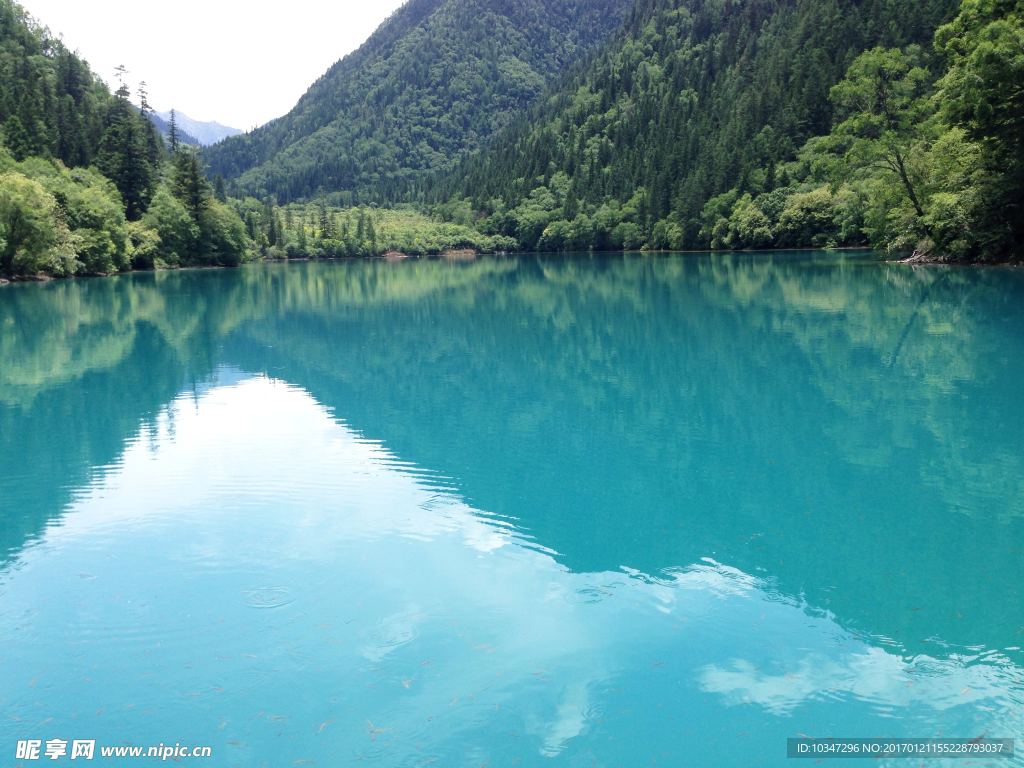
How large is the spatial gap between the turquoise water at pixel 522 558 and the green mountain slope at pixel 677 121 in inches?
2940

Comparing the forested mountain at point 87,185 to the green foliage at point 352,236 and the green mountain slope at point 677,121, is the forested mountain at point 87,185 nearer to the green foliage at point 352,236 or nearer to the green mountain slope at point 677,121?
the green foliage at point 352,236

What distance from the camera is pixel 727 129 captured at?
98.6 metres

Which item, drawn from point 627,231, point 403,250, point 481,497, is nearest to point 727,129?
point 627,231

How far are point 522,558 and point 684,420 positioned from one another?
6.30 metres

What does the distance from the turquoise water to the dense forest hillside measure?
26.0m

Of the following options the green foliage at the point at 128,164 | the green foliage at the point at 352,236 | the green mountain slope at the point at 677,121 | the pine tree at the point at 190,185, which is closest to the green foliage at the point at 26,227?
the green foliage at the point at 128,164

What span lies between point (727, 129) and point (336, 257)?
74346 mm

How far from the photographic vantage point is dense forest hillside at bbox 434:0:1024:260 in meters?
38.2

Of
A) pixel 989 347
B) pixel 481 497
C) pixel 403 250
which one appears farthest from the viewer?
pixel 403 250

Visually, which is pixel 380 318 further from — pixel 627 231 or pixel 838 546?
pixel 627 231

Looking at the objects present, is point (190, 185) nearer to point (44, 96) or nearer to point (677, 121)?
point (44, 96)

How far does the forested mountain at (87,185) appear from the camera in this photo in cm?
5644

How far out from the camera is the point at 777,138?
9131 cm

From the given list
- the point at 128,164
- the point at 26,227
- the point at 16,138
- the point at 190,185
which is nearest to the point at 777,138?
the point at 190,185
